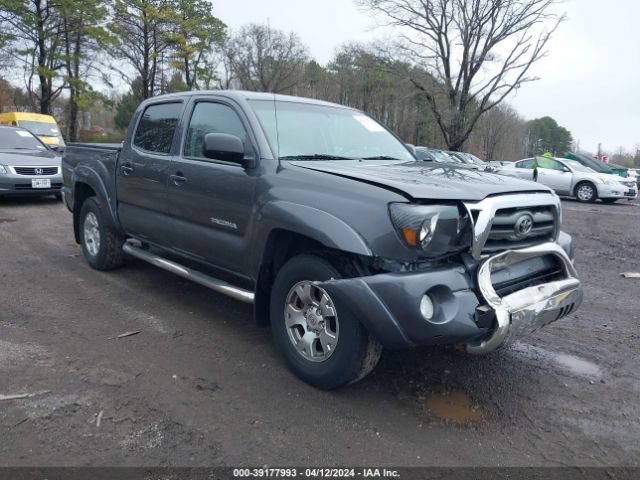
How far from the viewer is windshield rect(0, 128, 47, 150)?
37.3 feet

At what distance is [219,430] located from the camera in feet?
9.39

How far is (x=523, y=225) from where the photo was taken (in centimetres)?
319

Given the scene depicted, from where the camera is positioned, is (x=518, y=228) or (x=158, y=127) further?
(x=158, y=127)

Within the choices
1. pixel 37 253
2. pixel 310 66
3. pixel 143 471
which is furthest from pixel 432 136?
pixel 143 471

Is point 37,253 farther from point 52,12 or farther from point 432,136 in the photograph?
point 432,136

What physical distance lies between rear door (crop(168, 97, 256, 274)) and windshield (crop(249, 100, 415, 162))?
0.22 m

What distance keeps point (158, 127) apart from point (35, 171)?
22.9ft

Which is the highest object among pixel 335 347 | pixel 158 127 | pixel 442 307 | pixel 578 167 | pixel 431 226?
pixel 578 167

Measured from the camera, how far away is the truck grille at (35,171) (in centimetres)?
1031

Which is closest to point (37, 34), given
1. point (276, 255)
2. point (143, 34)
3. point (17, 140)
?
point (143, 34)

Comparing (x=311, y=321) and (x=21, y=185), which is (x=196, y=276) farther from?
(x=21, y=185)

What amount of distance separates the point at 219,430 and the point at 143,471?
467mm

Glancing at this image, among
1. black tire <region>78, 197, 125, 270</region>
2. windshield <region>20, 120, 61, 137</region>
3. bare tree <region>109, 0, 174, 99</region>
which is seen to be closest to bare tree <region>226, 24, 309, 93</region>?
bare tree <region>109, 0, 174, 99</region>

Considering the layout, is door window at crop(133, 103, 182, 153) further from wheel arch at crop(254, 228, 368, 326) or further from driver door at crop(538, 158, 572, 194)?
driver door at crop(538, 158, 572, 194)
